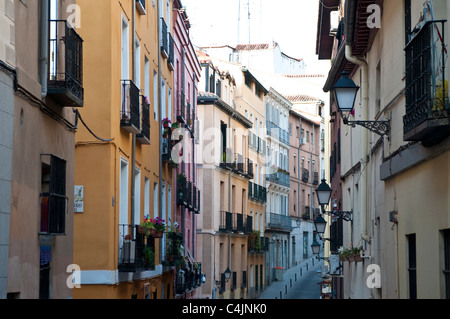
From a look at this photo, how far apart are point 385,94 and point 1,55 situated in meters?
7.90

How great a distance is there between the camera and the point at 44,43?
11.2 metres

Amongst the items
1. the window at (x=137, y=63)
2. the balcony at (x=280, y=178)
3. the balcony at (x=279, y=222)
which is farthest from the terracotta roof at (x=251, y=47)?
the window at (x=137, y=63)

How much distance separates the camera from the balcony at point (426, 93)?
30.1ft

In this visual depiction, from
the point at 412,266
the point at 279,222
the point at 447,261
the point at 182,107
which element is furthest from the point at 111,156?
the point at 279,222

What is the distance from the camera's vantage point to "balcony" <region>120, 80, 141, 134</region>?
692 inches

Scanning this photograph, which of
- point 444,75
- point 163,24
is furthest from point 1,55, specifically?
point 163,24

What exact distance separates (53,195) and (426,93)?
17.3 ft

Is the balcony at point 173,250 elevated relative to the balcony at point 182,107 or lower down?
lower down

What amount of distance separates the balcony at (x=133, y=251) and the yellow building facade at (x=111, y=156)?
2 centimetres


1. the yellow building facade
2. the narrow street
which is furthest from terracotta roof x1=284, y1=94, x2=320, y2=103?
the yellow building facade

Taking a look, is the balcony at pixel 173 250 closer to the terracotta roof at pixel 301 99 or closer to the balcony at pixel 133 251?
the balcony at pixel 133 251

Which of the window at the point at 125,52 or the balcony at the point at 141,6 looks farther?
the balcony at the point at 141,6
